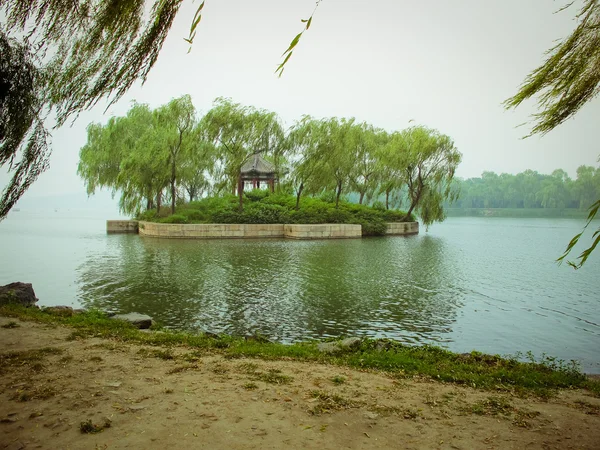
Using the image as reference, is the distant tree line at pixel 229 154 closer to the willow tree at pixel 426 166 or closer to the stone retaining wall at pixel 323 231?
the willow tree at pixel 426 166

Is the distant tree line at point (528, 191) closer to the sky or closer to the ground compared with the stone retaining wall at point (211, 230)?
closer to the sky

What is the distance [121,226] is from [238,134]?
12.5 metres

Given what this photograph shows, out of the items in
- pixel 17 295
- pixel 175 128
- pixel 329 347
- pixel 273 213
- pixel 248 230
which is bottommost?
pixel 329 347

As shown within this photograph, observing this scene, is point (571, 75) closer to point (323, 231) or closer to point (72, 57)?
point (72, 57)

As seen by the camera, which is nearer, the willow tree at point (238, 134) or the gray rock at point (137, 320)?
the gray rock at point (137, 320)

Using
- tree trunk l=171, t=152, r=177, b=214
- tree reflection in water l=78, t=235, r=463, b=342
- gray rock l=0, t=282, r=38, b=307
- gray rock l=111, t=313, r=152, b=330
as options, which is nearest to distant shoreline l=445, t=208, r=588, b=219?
tree trunk l=171, t=152, r=177, b=214

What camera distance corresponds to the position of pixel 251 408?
4.09 m

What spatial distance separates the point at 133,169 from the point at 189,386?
96.7ft

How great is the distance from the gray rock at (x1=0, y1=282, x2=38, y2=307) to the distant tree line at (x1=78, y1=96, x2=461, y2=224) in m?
22.2

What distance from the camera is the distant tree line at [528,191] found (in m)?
61.7

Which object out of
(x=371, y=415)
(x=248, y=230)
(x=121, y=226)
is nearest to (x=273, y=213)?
(x=248, y=230)

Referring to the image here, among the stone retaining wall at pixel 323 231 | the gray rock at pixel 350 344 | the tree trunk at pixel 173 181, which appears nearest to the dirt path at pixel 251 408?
the gray rock at pixel 350 344

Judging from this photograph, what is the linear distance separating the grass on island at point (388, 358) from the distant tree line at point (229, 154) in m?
25.5

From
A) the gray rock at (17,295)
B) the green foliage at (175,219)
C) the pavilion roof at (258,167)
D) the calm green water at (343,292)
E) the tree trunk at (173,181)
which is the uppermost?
the pavilion roof at (258,167)
